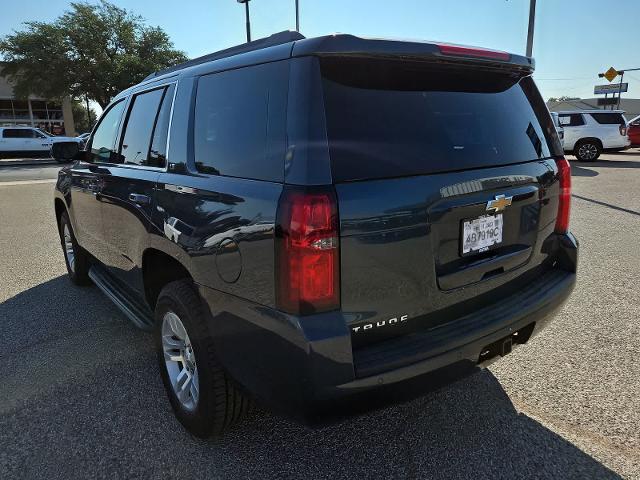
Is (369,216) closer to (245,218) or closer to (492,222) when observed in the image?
(245,218)

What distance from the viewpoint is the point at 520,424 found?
8.43 ft

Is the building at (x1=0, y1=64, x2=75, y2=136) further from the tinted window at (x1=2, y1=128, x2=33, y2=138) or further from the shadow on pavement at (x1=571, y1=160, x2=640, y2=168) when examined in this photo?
the shadow on pavement at (x1=571, y1=160, x2=640, y2=168)

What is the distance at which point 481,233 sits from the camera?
219 centimetres

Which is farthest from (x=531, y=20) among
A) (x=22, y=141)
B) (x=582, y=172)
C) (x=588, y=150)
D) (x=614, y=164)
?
(x=22, y=141)

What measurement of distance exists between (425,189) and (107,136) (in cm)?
295

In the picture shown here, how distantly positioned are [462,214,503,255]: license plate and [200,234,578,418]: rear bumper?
0.32 meters

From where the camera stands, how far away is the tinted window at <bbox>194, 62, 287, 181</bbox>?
1921mm

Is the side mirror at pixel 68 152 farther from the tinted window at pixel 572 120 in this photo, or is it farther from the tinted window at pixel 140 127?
the tinted window at pixel 572 120

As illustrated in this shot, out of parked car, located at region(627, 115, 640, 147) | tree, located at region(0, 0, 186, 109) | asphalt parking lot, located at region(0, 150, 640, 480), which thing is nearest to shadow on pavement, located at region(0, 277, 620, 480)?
asphalt parking lot, located at region(0, 150, 640, 480)

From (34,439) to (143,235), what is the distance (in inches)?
47.5

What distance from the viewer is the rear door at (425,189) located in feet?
6.05

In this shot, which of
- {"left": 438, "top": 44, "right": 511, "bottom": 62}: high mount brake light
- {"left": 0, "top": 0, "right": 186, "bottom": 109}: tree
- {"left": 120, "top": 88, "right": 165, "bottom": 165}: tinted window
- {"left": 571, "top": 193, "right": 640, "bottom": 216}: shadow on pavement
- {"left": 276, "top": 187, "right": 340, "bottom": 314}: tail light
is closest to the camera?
{"left": 276, "top": 187, "right": 340, "bottom": 314}: tail light

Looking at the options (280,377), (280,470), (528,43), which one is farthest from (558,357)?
(528,43)

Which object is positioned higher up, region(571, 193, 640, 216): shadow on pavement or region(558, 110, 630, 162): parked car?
region(558, 110, 630, 162): parked car
